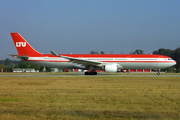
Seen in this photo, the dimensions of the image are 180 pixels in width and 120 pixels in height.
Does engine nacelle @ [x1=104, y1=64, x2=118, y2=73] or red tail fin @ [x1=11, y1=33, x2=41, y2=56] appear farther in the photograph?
red tail fin @ [x1=11, y1=33, x2=41, y2=56]

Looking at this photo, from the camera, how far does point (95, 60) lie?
31.4 metres

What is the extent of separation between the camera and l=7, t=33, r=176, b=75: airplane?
3084cm

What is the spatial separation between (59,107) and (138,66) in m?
24.6

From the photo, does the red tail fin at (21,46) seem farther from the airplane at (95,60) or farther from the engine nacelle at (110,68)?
the engine nacelle at (110,68)

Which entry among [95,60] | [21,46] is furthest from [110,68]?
[21,46]

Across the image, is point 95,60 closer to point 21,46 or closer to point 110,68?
point 110,68

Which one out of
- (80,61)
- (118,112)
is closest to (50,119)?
(118,112)

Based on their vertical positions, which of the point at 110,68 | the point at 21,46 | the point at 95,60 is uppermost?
the point at 21,46

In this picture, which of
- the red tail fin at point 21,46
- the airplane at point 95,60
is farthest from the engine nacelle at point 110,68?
the red tail fin at point 21,46

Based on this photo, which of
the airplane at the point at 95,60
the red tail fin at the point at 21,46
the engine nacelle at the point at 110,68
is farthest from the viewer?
the red tail fin at the point at 21,46

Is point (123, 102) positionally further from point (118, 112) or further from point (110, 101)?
point (118, 112)

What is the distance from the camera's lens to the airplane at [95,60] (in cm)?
3084

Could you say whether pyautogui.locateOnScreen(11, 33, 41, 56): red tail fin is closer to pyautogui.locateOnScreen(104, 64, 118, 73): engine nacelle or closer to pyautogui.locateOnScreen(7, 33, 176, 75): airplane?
pyautogui.locateOnScreen(7, 33, 176, 75): airplane

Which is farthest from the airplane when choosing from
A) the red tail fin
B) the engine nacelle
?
the engine nacelle
